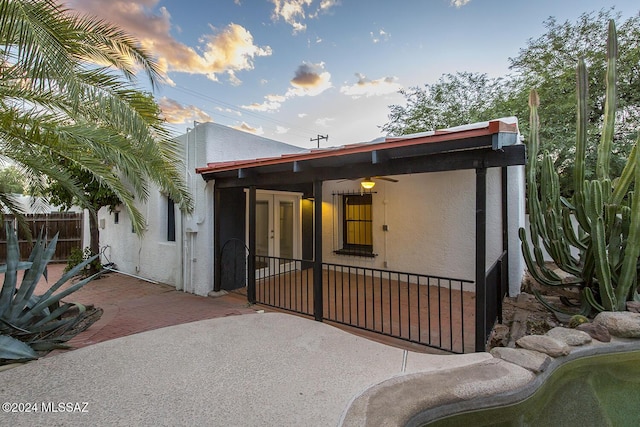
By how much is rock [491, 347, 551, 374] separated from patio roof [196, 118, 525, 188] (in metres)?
2.02

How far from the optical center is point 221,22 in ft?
24.3

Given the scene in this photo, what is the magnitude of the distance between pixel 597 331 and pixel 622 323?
0.98ft

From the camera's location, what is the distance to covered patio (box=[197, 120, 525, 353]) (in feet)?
11.6

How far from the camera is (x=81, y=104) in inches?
161

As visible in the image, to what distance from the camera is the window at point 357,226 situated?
8086 mm

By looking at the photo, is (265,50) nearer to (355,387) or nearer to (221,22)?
(221,22)

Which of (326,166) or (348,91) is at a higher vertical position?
(348,91)

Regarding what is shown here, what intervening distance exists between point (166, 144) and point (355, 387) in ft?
15.8

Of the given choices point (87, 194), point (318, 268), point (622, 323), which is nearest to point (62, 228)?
point (87, 194)

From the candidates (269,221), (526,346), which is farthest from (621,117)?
(269,221)

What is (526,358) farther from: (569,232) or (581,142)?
(581,142)

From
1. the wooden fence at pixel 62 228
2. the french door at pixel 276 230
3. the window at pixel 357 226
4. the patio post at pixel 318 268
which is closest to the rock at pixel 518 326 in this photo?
the patio post at pixel 318 268

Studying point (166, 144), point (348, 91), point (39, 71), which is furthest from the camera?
point (348, 91)

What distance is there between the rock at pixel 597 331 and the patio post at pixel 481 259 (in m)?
1.29
